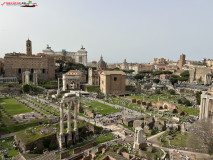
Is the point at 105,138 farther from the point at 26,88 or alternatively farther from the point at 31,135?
the point at 26,88

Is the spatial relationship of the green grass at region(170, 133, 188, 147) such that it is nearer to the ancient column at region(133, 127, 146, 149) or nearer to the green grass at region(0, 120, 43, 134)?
the ancient column at region(133, 127, 146, 149)

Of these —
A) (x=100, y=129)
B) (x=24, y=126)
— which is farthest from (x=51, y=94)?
(x=100, y=129)

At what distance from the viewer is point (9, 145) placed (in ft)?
76.3

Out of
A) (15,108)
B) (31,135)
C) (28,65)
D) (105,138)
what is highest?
(28,65)

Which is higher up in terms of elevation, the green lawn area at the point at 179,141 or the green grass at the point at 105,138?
the green lawn area at the point at 179,141

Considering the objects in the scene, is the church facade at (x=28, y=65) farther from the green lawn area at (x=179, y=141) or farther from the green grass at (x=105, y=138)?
the green lawn area at (x=179, y=141)

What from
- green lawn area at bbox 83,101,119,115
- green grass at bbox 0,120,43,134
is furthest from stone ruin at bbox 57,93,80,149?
green lawn area at bbox 83,101,119,115

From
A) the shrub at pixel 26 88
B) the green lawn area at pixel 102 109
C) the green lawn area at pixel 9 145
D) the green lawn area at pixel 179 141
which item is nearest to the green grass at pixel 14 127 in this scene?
the green lawn area at pixel 9 145

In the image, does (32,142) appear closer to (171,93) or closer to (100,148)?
(100,148)

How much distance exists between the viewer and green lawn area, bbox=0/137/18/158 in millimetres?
20900

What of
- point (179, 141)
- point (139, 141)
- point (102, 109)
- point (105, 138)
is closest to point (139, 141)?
point (139, 141)

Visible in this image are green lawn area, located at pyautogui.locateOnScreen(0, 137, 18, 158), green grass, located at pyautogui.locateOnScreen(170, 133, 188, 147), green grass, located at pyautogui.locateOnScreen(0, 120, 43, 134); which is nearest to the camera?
green lawn area, located at pyautogui.locateOnScreen(0, 137, 18, 158)

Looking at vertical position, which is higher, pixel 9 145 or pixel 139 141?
pixel 139 141

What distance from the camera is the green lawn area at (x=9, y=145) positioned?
20900 millimetres
